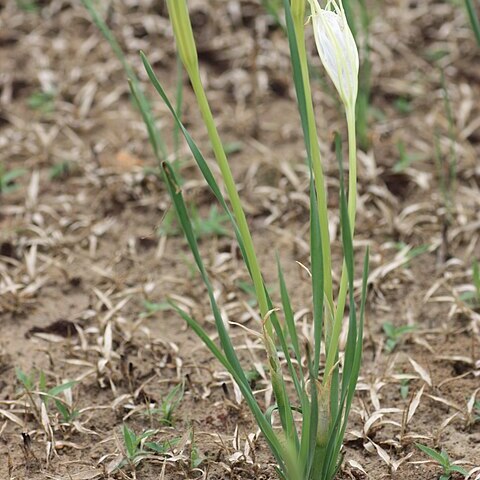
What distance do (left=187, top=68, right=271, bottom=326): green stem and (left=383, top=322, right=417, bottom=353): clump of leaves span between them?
0.61 metres

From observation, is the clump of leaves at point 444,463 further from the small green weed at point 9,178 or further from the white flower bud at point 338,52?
the small green weed at point 9,178

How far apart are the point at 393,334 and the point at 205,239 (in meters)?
0.68

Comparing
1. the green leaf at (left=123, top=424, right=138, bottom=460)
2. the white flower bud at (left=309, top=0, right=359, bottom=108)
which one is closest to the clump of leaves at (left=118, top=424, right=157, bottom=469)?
the green leaf at (left=123, top=424, right=138, bottom=460)

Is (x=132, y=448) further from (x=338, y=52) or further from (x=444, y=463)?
(x=338, y=52)

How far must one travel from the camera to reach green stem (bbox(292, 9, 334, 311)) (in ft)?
4.73

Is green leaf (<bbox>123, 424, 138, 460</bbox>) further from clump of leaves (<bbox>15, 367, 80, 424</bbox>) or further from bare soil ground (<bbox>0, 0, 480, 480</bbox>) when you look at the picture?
clump of leaves (<bbox>15, 367, 80, 424</bbox>)

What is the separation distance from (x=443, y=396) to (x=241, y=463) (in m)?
0.50

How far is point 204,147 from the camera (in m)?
2.85

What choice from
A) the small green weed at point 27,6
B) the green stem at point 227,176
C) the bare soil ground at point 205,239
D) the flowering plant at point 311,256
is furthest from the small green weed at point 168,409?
the small green weed at point 27,6

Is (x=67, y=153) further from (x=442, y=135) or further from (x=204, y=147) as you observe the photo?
(x=442, y=135)

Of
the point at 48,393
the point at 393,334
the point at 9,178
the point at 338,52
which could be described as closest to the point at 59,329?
the point at 48,393

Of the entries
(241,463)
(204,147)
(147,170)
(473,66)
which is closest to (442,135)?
(473,66)

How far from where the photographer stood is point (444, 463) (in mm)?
1693

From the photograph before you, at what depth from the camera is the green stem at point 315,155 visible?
1.44m
